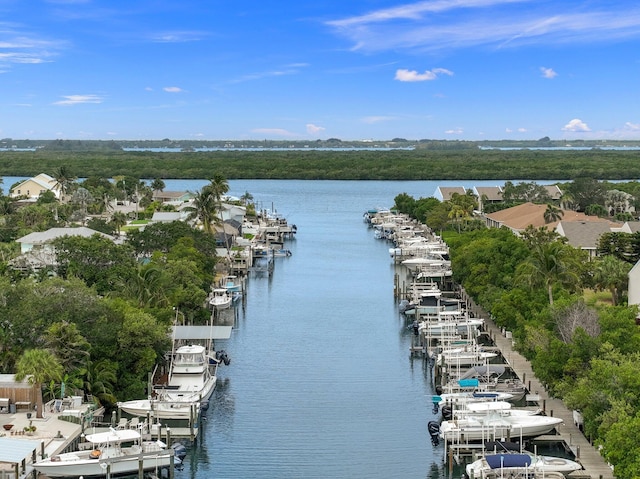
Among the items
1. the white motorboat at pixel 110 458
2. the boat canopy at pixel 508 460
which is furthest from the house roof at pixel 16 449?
the boat canopy at pixel 508 460

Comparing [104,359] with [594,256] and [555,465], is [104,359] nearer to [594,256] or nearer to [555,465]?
[555,465]

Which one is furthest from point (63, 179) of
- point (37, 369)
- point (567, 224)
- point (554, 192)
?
point (37, 369)

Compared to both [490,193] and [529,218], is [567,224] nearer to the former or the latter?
[529,218]

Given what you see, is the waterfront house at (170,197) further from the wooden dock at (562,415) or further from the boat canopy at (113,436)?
the boat canopy at (113,436)

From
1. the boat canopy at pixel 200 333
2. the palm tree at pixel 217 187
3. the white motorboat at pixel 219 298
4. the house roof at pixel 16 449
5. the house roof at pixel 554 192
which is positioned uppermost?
the palm tree at pixel 217 187

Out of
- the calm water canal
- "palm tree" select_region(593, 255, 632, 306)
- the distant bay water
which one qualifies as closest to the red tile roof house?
"palm tree" select_region(593, 255, 632, 306)

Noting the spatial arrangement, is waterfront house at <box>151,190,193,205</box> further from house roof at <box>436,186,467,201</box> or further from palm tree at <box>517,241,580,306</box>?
palm tree at <box>517,241,580,306</box>

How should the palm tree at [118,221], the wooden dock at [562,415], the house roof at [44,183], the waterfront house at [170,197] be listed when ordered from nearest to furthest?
1. the wooden dock at [562,415]
2. the palm tree at [118,221]
3. the waterfront house at [170,197]
4. the house roof at [44,183]

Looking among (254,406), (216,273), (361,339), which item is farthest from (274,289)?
(254,406)
